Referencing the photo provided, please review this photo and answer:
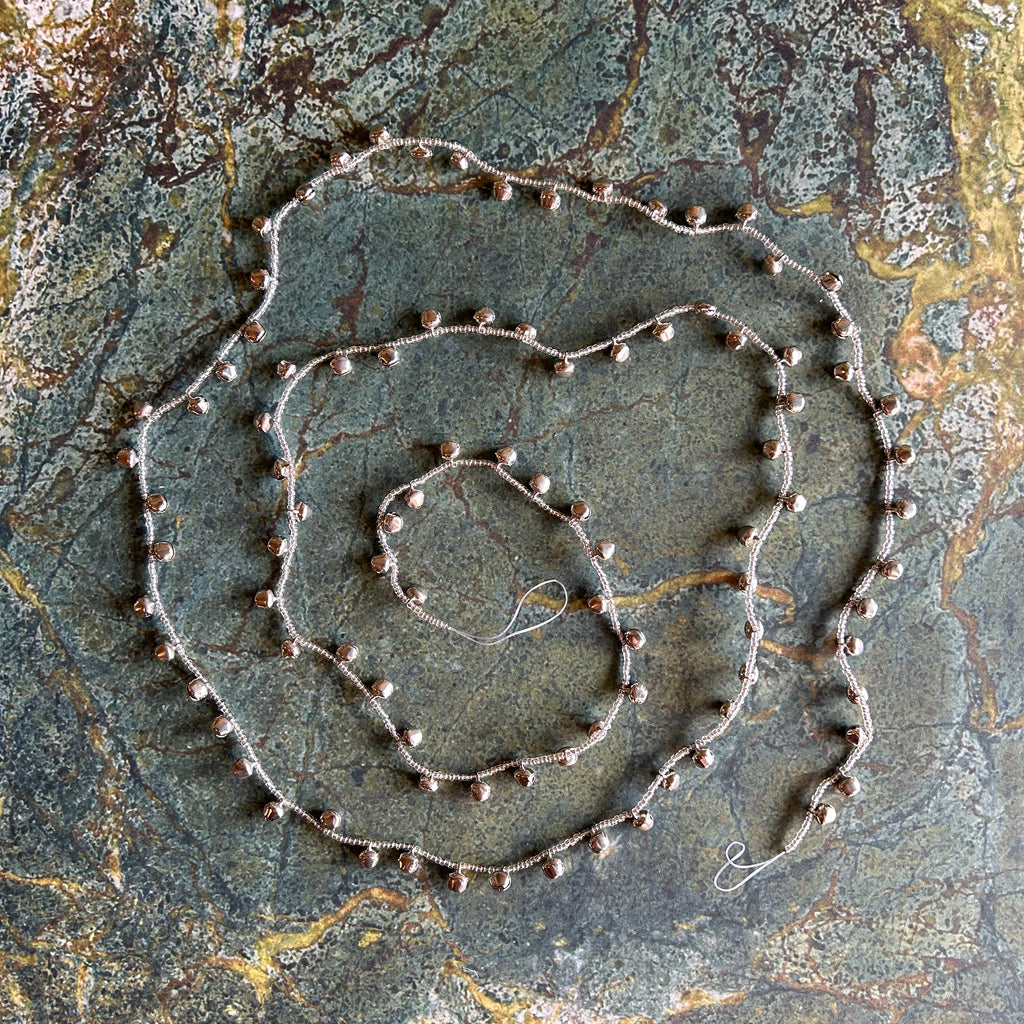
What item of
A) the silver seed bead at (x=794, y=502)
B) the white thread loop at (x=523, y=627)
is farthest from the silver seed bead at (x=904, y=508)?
the white thread loop at (x=523, y=627)

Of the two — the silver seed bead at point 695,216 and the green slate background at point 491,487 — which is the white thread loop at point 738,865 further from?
the silver seed bead at point 695,216

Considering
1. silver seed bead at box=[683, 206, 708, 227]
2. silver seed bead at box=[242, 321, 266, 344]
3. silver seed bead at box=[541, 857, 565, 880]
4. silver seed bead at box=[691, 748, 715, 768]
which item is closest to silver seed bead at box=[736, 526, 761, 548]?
silver seed bead at box=[691, 748, 715, 768]

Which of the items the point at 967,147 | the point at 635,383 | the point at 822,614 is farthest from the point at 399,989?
the point at 967,147

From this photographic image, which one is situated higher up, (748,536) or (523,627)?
(748,536)

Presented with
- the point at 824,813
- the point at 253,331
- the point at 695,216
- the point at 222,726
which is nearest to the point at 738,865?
the point at 824,813

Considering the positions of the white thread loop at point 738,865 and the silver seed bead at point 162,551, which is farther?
the white thread loop at point 738,865

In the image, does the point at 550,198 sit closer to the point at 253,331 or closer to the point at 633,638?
the point at 253,331
